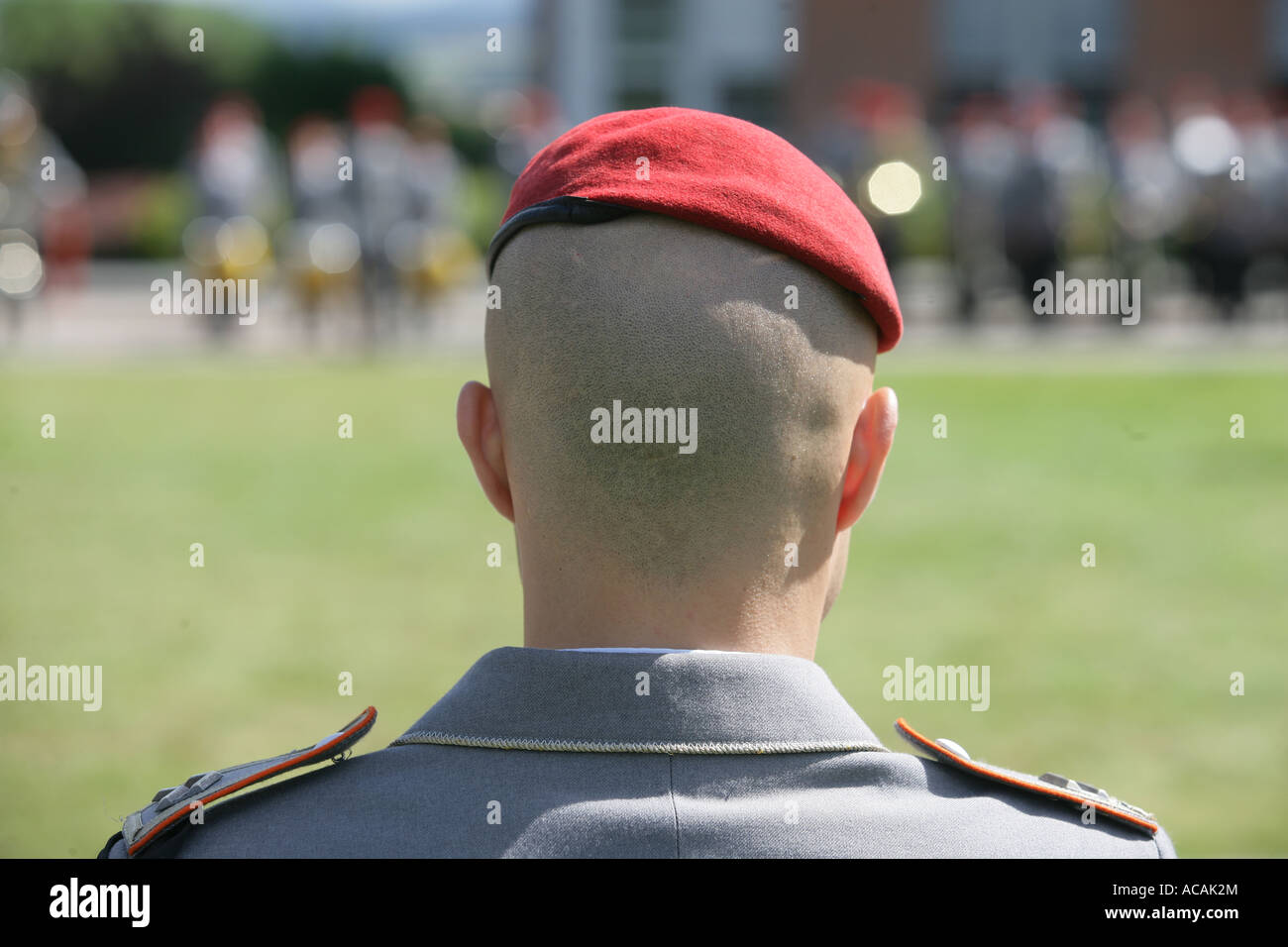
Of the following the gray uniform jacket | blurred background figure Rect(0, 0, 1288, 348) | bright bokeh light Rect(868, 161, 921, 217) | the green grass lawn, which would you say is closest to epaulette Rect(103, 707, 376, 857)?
the gray uniform jacket

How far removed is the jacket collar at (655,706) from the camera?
156 centimetres

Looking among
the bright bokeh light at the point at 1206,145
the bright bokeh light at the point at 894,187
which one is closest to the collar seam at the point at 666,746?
the bright bokeh light at the point at 894,187

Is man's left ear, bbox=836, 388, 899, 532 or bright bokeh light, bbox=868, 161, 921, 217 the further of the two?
bright bokeh light, bbox=868, 161, 921, 217

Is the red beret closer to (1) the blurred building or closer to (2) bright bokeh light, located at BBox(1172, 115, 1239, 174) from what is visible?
(2) bright bokeh light, located at BBox(1172, 115, 1239, 174)

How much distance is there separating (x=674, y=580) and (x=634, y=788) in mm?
243

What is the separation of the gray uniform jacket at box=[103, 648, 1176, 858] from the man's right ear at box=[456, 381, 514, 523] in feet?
0.89

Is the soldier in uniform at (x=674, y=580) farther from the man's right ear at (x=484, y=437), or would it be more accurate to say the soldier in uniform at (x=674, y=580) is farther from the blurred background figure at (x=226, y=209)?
the blurred background figure at (x=226, y=209)

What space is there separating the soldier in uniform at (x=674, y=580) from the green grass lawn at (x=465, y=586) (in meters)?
3.10

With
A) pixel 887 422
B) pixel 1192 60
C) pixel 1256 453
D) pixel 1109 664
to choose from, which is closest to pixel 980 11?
pixel 1192 60

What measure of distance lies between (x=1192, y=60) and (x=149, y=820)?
3472 cm

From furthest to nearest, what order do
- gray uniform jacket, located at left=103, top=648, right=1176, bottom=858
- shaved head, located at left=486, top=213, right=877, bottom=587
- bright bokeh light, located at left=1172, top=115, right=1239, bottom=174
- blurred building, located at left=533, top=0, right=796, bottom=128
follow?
blurred building, located at left=533, top=0, right=796, bottom=128 → bright bokeh light, located at left=1172, top=115, right=1239, bottom=174 → shaved head, located at left=486, top=213, right=877, bottom=587 → gray uniform jacket, located at left=103, top=648, right=1176, bottom=858

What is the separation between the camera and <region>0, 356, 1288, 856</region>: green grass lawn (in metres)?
5.10

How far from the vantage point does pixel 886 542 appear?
28.0ft

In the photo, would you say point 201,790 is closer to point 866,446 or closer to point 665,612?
point 665,612
